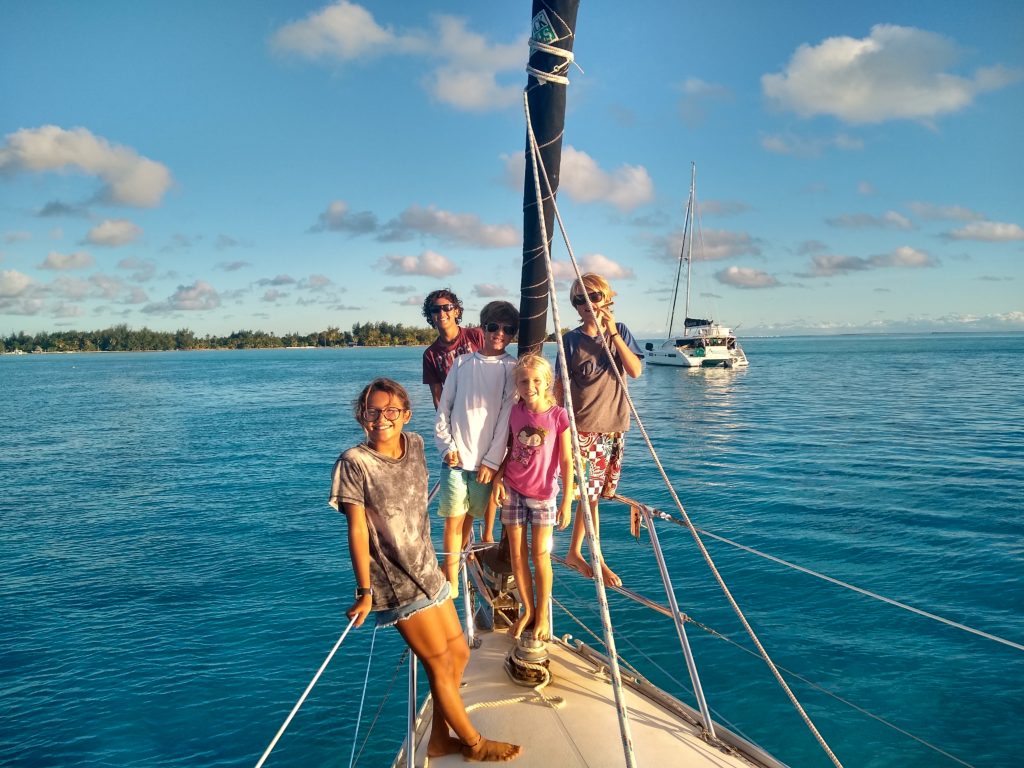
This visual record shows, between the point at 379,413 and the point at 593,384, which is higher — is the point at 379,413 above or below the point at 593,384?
below

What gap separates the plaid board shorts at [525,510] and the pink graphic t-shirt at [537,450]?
0.04 metres

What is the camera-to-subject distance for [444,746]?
3.43 meters

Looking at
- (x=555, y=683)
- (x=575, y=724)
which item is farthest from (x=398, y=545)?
(x=555, y=683)

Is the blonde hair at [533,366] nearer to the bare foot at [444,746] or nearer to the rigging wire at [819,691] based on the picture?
the bare foot at [444,746]

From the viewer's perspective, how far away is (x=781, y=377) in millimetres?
58562

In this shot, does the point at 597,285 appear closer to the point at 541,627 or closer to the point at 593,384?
the point at 593,384

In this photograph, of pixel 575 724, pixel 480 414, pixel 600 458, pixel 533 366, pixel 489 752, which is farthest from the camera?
pixel 600 458

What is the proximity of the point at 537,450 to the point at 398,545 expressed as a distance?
129 cm

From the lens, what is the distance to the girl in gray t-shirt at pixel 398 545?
2.97m

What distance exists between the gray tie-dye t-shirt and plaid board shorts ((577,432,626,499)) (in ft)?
6.29

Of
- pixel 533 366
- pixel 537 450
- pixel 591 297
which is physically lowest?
pixel 537 450

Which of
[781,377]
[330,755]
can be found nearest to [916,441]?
[330,755]

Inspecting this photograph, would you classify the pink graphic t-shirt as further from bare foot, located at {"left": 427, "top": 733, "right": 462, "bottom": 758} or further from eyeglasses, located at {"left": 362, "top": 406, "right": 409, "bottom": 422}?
bare foot, located at {"left": 427, "top": 733, "right": 462, "bottom": 758}

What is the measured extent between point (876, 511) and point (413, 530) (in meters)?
13.8
